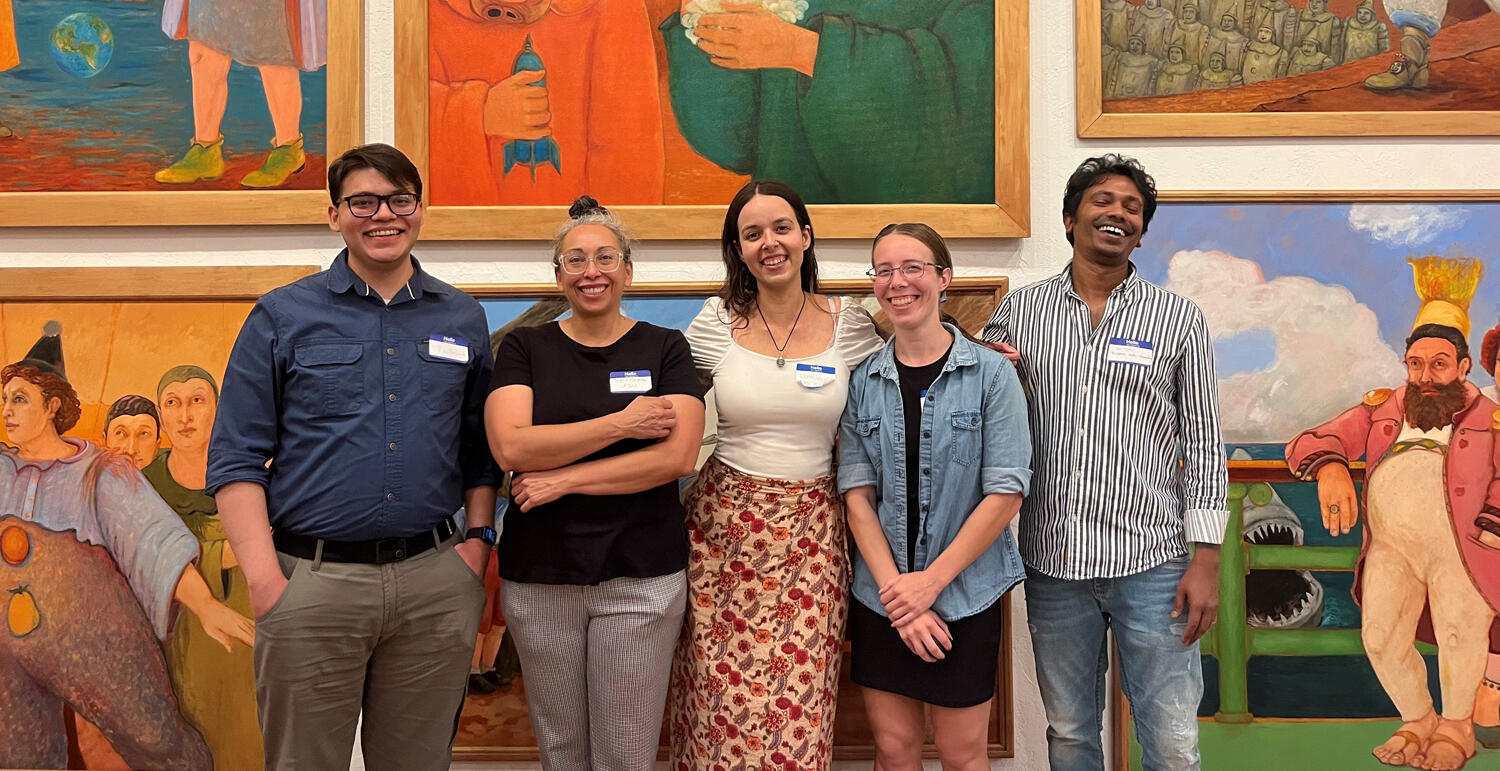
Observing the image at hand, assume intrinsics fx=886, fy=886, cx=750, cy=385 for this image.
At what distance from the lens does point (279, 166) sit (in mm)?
2906

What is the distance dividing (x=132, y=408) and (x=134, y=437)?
0.31ft

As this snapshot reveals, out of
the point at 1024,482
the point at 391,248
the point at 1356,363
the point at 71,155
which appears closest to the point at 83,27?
the point at 71,155

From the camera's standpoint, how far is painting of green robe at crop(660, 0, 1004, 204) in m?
2.89

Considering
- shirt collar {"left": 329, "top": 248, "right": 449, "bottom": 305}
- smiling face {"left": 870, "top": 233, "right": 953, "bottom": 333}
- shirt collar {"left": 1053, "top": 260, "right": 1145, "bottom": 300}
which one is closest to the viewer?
shirt collar {"left": 329, "top": 248, "right": 449, "bottom": 305}

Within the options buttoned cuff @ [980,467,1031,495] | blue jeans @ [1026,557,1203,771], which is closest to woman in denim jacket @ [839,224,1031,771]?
buttoned cuff @ [980,467,1031,495]

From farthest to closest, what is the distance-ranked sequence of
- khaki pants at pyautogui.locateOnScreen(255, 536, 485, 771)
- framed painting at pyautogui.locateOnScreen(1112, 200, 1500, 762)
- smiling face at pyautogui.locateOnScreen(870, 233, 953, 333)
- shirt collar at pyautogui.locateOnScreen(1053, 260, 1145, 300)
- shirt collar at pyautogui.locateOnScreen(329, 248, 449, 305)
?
framed painting at pyautogui.locateOnScreen(1112, 200, 1500, 762) → shirt collar at pyautogui.locateOnScreen(1053, 260, 1145, 300) → smiling face at pyautogui.locateOnScreen(870, 233, 953, 333) → shirt collar at pyautogui.locateOnScreen(329, 248, 449, 305) → khaki pants at pyautogui.locateOnScreen(255, 536, 485, 771)

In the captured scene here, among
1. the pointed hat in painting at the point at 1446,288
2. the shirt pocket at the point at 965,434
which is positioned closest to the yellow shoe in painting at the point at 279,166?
the shirt pocket at the point at 965,434

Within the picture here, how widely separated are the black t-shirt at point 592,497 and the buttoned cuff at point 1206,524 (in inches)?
49.5

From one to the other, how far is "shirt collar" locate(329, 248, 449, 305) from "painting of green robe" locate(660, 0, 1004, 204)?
3.86 feet

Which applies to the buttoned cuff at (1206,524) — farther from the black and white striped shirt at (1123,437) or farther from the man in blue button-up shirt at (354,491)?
the man in blue button-up shirt at (354,491)

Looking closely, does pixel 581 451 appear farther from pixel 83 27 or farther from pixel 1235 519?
pixel 83 27

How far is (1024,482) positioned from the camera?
2125 millimetres

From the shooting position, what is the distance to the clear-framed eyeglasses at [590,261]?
216 centimetres

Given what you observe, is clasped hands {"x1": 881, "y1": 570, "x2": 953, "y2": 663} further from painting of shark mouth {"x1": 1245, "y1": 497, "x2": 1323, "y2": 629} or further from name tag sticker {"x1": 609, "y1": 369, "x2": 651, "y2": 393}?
painting of shark mouth {"x1": 1245, "y1": 497, "x2": 1323, "y2": 629}
